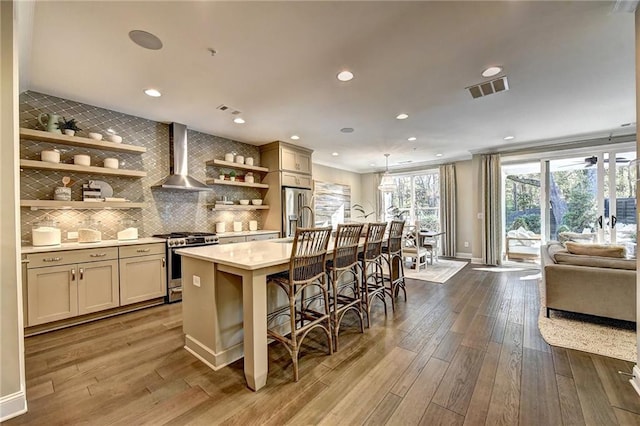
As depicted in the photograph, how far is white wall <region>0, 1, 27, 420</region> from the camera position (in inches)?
61.9

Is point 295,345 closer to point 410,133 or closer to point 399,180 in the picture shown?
point 410,133

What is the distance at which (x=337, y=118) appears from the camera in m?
3.93

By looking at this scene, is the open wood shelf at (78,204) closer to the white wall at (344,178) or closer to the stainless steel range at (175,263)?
the stainless steel range at (175,263)

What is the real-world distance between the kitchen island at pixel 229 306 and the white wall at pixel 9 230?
1.02 meters

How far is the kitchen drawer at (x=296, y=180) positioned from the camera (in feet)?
17.4

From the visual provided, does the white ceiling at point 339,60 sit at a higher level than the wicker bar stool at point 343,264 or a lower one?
higher

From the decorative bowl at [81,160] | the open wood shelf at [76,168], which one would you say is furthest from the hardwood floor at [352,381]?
the decorative bowl at [81,160]

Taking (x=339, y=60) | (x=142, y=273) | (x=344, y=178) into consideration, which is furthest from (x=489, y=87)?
(x=344, y=178)

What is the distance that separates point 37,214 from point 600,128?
8448mm

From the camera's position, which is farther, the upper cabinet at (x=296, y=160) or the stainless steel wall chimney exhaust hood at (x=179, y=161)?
the upper cabinet at (x=296, y=160)

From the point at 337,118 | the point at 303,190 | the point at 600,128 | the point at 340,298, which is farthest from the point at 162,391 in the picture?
the point at 600,128

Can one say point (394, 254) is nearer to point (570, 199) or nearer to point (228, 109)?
point (228, 109)

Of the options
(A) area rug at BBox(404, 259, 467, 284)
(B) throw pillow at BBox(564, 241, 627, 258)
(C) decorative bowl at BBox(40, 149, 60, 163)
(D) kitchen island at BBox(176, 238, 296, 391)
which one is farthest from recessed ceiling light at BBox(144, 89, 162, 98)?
(B) throw pillow at BBox(564, 241, 627, 258)

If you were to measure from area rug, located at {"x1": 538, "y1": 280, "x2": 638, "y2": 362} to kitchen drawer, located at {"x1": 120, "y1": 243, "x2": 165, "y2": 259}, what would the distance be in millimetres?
4496
